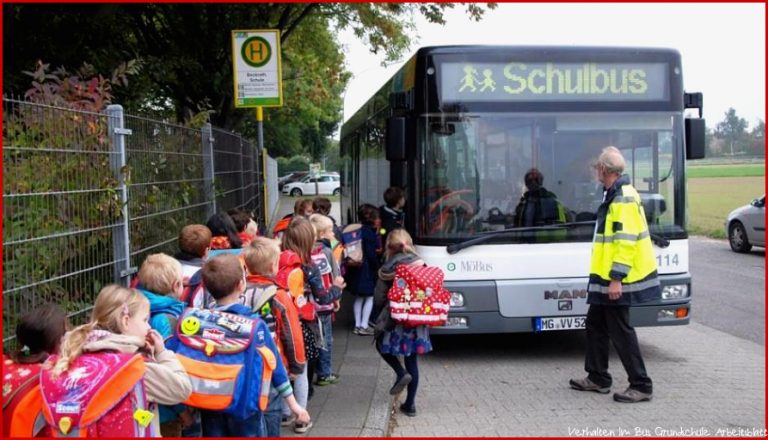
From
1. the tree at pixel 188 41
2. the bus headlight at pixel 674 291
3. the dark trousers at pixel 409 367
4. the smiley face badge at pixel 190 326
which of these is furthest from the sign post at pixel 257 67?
the smiley face badge at pixel 190 326

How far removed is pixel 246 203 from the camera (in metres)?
13.3

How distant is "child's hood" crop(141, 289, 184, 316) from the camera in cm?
398

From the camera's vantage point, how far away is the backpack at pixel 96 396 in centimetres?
307

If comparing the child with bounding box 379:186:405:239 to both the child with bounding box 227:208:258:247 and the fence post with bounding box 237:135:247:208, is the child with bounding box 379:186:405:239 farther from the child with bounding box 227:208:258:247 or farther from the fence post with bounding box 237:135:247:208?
the fence post with bounding box 237:135:247:208

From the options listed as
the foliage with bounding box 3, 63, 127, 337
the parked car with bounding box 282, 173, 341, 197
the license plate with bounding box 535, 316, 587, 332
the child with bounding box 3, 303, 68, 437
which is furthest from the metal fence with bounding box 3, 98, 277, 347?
the parked car with bounding box 282, 173, 341, 197

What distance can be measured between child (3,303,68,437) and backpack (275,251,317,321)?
1765mm

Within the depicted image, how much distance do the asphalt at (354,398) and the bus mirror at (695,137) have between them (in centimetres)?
354

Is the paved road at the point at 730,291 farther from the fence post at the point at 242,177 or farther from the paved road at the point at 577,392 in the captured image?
the fence post at the point at 242,177

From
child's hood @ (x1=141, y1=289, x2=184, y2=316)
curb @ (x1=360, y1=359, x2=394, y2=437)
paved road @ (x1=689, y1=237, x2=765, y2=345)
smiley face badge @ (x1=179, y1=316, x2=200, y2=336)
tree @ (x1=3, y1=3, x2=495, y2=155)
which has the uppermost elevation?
tree @ (x1=3, y1=3, x2=495, y2=155)

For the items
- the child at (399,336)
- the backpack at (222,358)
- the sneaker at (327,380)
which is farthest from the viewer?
the sneaker at (327,380)

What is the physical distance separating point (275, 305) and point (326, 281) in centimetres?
166

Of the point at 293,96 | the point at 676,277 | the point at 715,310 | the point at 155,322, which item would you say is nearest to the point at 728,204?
the point at 293,96

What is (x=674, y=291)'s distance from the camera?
733 cm

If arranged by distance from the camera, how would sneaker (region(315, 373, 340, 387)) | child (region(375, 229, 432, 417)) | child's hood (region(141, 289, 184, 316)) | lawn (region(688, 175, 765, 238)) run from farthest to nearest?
lawn (region(688, 175, 765, 238)) < sneaker (region(315, 373, 340, 387)) < child (region(375, 229, 432, 417)) < child's hood (region(141, 289, 184, 316))
